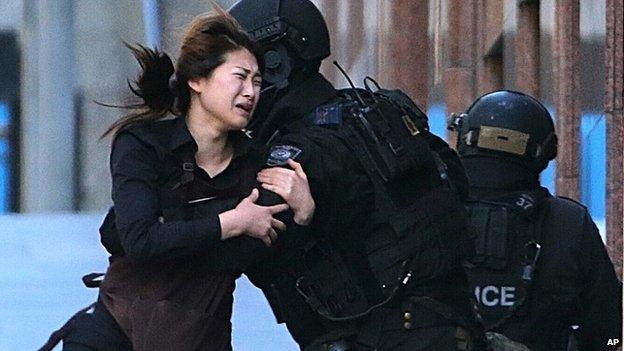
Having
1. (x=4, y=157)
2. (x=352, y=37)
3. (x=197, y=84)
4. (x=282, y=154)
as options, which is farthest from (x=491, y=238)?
→ (x=4, y=157)

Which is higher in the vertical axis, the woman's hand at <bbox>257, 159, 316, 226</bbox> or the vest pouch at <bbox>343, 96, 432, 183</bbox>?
the vest pouch at <bbox>343, 96, 432, 183</bbox>

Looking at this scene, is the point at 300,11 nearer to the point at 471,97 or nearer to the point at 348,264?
the point at 348,264

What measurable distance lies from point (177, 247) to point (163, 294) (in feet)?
0.52

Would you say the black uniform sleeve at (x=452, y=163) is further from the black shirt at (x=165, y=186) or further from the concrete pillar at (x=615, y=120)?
the concrete pillar at (x=615, y=120)

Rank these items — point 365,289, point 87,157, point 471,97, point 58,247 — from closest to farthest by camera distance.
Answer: point 365,289, point 58,247, point 471,97, point 87,157

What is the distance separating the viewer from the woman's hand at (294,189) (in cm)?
434

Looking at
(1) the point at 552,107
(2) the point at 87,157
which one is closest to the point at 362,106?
(1) the point at 552,107

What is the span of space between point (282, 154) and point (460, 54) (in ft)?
33.2

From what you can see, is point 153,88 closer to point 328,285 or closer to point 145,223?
point 145,223

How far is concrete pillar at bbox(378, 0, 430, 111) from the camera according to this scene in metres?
12.7

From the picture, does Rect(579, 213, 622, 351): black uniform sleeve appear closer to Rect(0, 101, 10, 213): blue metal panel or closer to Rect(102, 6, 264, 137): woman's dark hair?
Rect(102, 6, 264, 137): woman's dark hair

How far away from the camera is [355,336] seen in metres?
4.49

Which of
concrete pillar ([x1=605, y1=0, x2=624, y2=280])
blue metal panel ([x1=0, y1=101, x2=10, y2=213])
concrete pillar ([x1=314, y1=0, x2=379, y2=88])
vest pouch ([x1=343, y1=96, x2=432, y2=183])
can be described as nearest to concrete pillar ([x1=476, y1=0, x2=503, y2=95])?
concrete pillar ([x1=314, y1=0, x2=379, y2=88])

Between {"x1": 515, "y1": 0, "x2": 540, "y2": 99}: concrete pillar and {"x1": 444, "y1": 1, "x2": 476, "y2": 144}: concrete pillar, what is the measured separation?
8.03 feet
